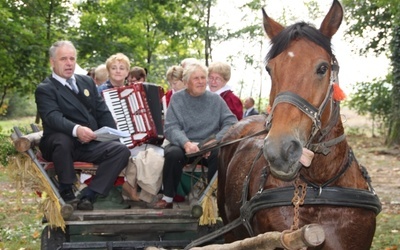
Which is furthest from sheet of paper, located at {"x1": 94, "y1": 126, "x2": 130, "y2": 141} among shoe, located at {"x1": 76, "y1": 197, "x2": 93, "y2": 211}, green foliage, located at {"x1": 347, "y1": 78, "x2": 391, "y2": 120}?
green foliage, located at {"x1": 347, "y1": 78, "x2": 391, "y2": 120}

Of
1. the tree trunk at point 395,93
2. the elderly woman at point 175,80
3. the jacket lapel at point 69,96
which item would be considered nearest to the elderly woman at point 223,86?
the elderly woman at point 175,80

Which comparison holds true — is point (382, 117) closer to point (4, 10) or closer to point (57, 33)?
point (57, 33)

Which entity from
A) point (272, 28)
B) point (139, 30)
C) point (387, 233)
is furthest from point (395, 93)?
point (272, 28)

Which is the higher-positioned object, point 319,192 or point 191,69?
point 191,69

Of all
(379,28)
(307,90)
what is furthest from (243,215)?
(379,28)

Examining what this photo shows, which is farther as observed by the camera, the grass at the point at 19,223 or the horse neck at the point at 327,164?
the grass at the point at 19,223

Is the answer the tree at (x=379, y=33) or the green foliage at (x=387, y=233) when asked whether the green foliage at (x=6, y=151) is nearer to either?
the green foliage at (x=387, y=233)

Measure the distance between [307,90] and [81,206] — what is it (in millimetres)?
2658

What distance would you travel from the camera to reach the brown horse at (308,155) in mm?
3150

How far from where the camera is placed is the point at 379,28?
20.0 m

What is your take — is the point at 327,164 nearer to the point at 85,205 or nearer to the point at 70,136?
the point at 85,205

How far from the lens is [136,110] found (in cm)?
599

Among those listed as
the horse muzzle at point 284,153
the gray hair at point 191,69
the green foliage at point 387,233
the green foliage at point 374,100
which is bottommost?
the green foliage at point 387,233

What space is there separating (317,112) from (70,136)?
8.83 ft
